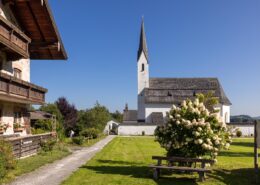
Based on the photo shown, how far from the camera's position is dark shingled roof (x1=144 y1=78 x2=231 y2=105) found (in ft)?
232

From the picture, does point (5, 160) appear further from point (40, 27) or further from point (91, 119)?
point (91, 119)

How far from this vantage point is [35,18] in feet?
67.0

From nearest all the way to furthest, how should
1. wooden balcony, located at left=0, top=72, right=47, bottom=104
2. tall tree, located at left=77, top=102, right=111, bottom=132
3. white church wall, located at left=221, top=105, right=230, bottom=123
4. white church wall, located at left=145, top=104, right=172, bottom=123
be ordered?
wooden balcony, located at left=0, top=72, right=47, bottom=104, tall tree, located at left=77, top=102, right=111, bottom=132, white church wall, located at left=221, top=105, right=230, bottom=123, white church wall, located at left=145, top=104, right=172, bottom=123

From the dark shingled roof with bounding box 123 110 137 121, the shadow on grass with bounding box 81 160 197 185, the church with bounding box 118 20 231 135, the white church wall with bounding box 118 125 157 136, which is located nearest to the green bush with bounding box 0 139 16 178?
the shadow on grass with bounding box 81 160 197 185

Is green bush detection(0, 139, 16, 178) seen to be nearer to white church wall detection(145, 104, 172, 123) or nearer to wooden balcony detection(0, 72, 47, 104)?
wooden balcony detection(0, 72, 47, 104)

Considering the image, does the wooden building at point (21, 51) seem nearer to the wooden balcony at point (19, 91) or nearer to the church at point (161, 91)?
the wooden balcony at point (19, 91)

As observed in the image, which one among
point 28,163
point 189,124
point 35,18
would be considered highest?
point 35,18

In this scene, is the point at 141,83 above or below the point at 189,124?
above

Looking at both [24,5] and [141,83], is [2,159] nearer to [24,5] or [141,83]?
[24,5]

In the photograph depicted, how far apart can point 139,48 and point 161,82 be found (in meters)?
8.68

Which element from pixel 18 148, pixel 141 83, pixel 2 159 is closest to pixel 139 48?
pixel 141 83

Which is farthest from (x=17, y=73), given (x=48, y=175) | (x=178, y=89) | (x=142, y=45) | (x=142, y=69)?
(x=178, y=89)

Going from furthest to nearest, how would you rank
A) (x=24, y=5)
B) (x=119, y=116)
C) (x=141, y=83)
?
(x=119, y=116) < (x=141, y=83) < (x=24, y=5)

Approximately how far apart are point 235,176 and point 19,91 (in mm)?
10829
